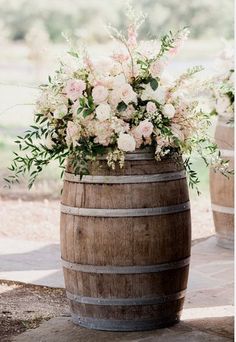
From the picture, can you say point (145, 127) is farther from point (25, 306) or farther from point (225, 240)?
point (225, 240)

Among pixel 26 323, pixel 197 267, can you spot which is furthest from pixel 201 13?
pixel 26 323

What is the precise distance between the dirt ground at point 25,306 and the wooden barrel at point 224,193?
200 cm

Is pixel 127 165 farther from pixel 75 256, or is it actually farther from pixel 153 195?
pixel 75 256

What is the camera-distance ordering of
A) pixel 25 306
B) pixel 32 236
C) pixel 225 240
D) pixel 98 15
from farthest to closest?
pixel 98 15 → pixel 32 236 → pixel 225 240 → pixel 25 306

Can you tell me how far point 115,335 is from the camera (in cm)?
489

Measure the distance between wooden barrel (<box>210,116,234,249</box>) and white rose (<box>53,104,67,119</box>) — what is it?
2.90 metres

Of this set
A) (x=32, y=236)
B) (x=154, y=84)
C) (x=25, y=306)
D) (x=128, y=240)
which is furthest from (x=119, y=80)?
(x=32, y=236)

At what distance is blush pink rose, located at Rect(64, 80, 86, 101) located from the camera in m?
4.75

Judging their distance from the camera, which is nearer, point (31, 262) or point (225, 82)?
point (31, 262)

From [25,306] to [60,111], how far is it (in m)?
1.60

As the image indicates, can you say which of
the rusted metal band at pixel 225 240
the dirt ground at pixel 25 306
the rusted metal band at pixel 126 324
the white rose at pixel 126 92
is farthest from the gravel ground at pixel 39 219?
the white rose at pixel 126 92

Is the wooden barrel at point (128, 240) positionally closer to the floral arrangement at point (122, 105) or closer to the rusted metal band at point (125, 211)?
the rusted metal band at point (125, 211)

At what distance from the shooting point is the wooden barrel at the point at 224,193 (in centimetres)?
757

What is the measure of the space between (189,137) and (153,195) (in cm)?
38
